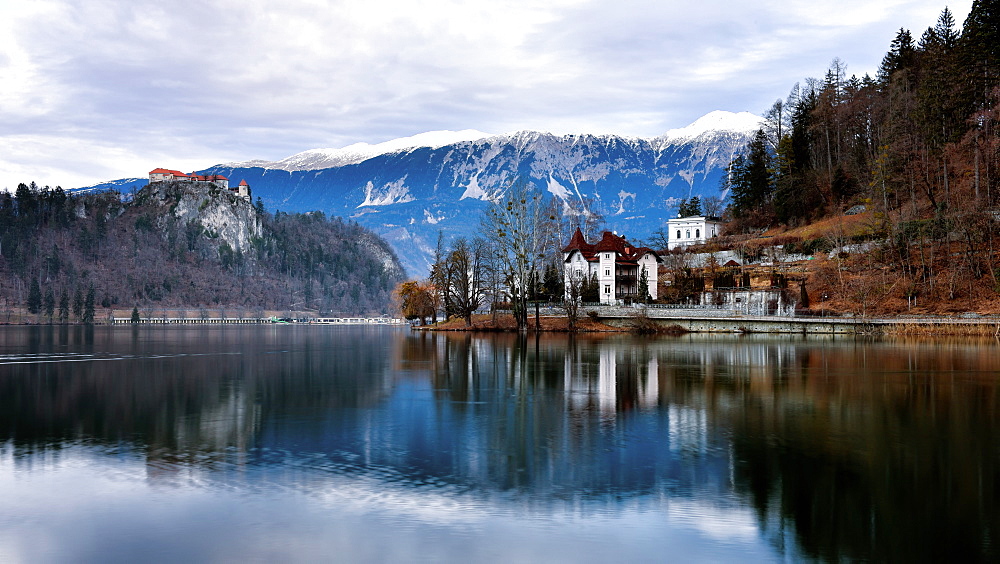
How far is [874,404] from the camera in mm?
23672

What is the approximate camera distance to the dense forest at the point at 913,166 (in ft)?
225

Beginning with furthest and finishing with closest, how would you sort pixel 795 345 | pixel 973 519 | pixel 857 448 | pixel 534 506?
pixel 795 345 → pixel 857 448 → pixel 534 506 → pixel 973 519

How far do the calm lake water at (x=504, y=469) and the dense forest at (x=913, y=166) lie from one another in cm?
4269

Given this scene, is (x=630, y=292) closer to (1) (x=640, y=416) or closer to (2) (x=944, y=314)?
(2) (x=944, y=314)

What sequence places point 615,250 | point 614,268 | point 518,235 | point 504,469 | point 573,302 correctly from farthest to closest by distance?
point 615,250 → point 614,268 → point 573,302 → point 518,235 → point 504,469

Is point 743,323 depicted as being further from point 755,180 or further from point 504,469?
point 504,469

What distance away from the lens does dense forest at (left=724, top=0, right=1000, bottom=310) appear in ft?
225

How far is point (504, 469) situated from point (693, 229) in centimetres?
11446

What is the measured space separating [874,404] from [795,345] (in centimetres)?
3078

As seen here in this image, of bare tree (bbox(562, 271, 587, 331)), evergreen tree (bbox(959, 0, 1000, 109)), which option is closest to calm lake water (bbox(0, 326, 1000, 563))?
bare tree (bbox(562, 271, 587, 331))

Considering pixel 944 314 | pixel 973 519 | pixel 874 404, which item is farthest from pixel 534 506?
pixel 944 314

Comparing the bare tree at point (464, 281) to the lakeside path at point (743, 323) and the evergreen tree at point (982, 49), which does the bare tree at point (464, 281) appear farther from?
the evergreen tree at point (982, 49)

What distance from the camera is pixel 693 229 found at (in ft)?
412

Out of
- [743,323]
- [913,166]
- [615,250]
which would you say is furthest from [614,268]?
[913,166]
